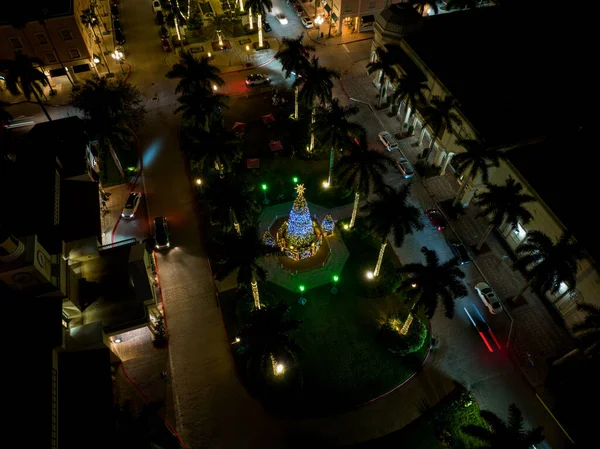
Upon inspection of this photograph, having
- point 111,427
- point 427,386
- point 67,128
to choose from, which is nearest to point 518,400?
point 427,386

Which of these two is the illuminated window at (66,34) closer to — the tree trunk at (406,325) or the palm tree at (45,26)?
the palm tree at (45,26)

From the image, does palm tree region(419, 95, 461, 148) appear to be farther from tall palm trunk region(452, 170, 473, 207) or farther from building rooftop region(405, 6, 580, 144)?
tall palm trunk region(452, 170, 473, 207)

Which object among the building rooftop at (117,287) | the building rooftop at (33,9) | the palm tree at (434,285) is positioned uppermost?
the building rooftop at (33,9)

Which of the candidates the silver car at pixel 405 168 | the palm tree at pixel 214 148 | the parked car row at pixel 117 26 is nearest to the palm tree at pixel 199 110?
the palm tree at pixel 214 148

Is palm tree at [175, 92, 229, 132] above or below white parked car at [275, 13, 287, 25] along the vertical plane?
above

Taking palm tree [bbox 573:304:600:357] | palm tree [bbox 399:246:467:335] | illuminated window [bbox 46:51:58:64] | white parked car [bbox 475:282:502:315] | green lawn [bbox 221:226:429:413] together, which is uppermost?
illuminated window [bbox 46:51:58:64]

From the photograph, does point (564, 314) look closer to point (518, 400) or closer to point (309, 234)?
point (518, 400)

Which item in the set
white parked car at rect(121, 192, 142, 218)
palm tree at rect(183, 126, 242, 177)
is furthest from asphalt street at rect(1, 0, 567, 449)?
palm tree at rect(183, 126, 242, 177)
